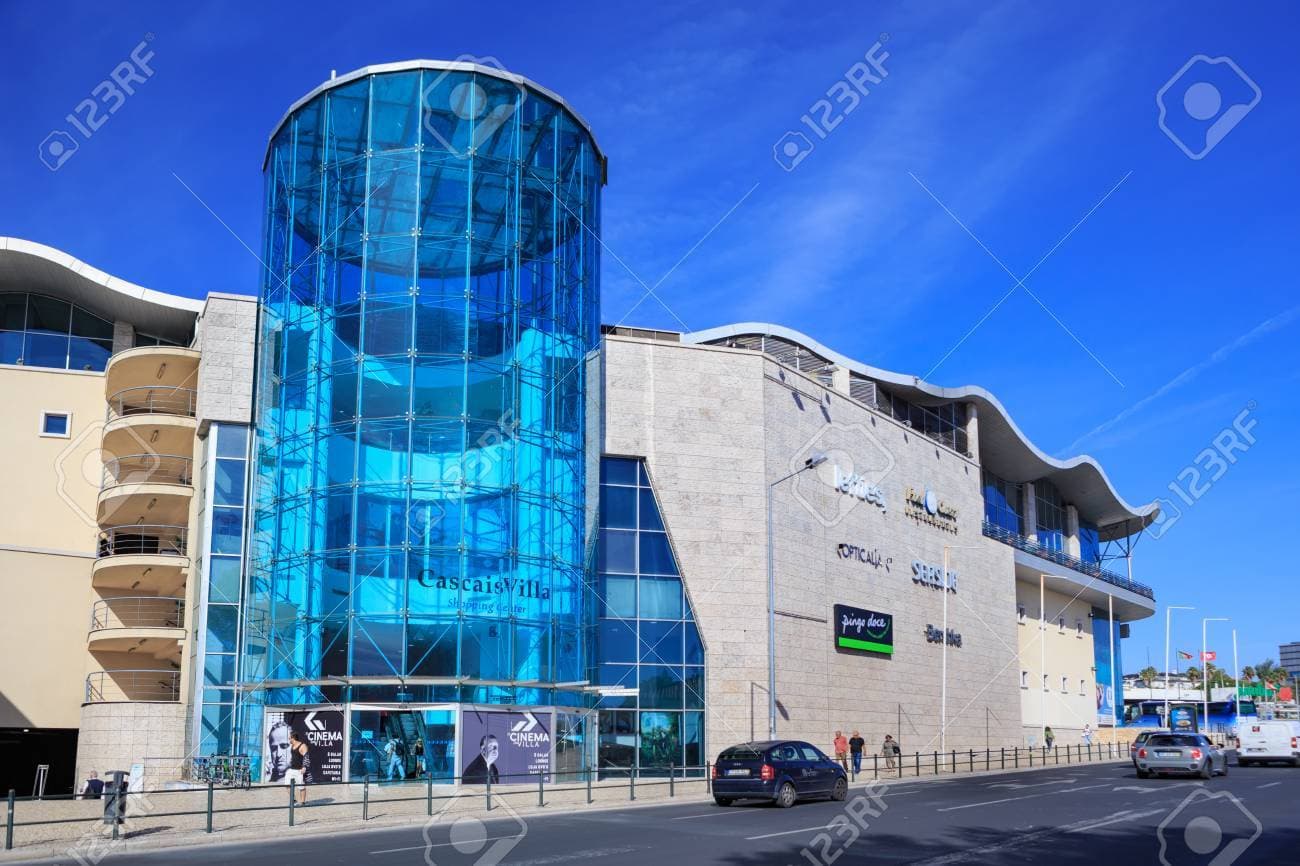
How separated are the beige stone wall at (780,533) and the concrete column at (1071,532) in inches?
1091

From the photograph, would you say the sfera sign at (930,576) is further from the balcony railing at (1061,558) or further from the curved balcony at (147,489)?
the curved balcony at (147,489)

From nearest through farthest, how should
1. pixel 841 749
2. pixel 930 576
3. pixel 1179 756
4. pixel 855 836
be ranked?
pixel 855 836 → pixel 1179 756 → pixel 841 749 → pixel 930 576

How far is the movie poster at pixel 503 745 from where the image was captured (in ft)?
104

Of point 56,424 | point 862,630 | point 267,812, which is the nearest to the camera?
point 267,812

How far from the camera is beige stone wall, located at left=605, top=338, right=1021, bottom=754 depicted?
134ft

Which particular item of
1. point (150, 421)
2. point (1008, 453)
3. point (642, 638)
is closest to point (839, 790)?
point (642, 638)

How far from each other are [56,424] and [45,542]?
13.6 feet

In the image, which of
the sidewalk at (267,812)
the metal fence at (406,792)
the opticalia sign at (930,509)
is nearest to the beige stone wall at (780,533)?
the opticalia sign at (930,509)

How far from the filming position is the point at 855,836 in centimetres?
1953

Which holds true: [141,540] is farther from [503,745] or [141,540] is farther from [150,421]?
[503,745]

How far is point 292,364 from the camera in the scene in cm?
3788

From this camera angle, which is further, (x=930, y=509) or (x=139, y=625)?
(x=930, y=509)

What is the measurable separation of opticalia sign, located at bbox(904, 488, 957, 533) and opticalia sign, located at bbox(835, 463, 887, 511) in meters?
2.91

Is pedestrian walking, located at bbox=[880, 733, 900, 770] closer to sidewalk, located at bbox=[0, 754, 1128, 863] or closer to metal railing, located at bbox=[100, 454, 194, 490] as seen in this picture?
sidewalk, located at bbox=[0, 754, 1128, 863]
